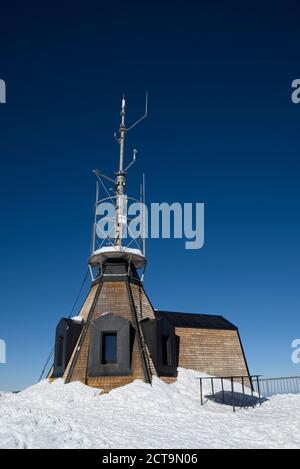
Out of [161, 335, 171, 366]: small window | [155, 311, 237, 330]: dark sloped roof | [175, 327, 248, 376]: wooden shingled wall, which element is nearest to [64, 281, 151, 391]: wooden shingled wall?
[161, 335, 171, 366]: small window

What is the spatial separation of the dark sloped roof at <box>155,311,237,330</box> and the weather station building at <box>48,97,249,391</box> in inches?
3.7

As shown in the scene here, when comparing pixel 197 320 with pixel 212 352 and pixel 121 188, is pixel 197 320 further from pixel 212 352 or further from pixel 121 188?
pixel 121 188

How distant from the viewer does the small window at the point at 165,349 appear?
2116 cm

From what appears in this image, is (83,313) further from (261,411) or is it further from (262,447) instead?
(262,447)

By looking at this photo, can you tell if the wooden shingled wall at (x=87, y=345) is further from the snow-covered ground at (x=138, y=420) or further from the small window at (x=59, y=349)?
the small window at (x=59, y=349)

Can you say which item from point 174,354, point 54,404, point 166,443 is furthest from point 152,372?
point 166,443

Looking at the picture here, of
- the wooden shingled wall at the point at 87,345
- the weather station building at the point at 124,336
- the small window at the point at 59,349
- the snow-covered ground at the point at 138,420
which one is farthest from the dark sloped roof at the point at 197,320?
the small window at the point at 59,349

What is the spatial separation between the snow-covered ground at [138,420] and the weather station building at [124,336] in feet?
2.97

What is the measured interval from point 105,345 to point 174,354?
13.5 ft

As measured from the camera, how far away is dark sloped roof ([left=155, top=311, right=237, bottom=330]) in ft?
82.8

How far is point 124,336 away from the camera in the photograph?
64.6ft

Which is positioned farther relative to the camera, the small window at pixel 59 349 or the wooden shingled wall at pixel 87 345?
the small window at pixel 59 349

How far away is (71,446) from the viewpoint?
32.0ft

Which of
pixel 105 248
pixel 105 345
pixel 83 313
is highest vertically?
pixel 105 248
